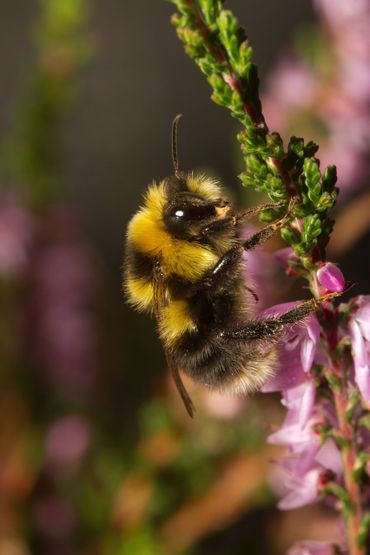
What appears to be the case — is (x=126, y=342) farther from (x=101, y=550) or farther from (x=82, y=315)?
(x=101, y=550)

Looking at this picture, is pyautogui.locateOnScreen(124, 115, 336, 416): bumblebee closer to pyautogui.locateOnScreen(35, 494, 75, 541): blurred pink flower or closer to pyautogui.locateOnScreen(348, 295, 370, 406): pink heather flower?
pyautogui.locateOnScreen(348, 295, 370, 406): pink heather flower

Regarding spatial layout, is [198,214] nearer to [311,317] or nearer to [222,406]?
[311,317]

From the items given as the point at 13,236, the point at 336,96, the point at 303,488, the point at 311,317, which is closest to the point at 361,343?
the point at 311,317

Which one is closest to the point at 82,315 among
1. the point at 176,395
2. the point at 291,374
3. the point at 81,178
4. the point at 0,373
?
the point at 0,373

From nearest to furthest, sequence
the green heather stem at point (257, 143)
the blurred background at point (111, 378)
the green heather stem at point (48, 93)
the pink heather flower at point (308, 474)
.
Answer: the green heather stem at point (257, 143) < the pink heather flower at point (308, 474) < the blurred background at point (111, 378) < the green heather stem at point (48, 93)

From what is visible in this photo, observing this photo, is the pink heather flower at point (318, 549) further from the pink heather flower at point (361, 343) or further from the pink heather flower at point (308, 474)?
the pink heather flower at point (361, 343)

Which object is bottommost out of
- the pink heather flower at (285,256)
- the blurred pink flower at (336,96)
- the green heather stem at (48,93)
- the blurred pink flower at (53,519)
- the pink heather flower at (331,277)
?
the blurred pink flower at (53,519)

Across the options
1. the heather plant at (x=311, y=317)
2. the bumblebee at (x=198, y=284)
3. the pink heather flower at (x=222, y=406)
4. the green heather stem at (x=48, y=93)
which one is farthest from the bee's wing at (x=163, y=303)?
the green heather stem at (x=48, y=93)
